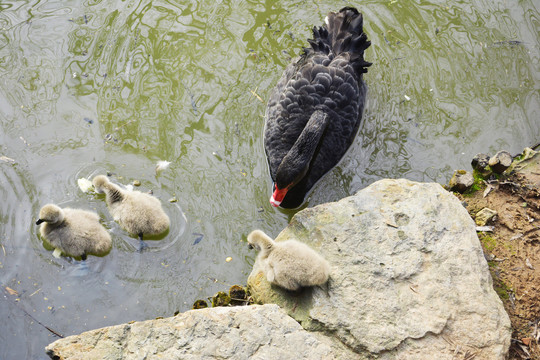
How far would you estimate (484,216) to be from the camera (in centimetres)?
450

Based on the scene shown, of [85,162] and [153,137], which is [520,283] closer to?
[153,137]

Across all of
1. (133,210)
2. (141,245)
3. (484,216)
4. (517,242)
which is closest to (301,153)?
(133,210)

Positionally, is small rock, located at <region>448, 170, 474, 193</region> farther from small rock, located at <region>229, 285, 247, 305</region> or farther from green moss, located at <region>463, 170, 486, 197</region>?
small rock, located at <region>229, 285, 247, 305</region>

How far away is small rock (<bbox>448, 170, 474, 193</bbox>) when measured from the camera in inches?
185

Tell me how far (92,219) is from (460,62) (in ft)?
15.2

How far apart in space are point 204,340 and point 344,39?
3.48m

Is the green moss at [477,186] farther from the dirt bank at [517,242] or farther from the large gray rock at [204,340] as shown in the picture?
the large gray rock at [204,340]

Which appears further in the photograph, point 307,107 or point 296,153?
point 307,107

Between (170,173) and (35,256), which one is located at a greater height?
(170,173)

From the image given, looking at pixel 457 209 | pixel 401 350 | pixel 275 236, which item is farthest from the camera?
pixel 275 236

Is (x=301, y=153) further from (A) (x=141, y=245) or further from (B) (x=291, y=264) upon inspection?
(A) (x=141, y=245)

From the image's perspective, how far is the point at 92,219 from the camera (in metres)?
4.31

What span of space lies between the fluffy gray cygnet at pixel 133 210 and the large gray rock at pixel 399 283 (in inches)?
40.9

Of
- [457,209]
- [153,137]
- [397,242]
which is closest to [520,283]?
[457,209]
